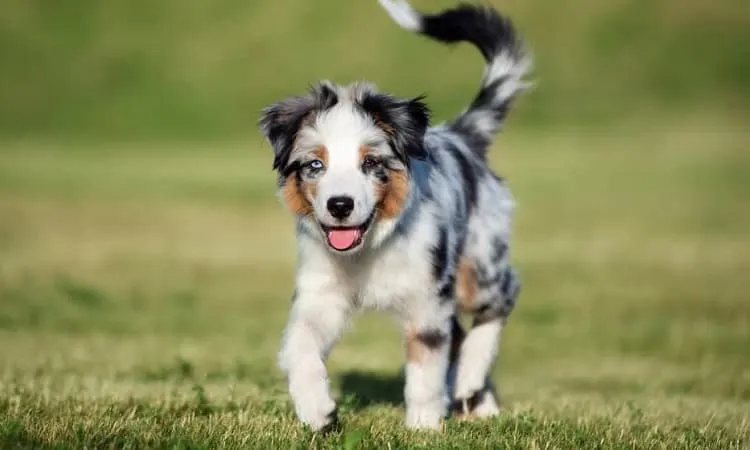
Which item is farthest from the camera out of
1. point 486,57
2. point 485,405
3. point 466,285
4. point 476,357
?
point 486,57

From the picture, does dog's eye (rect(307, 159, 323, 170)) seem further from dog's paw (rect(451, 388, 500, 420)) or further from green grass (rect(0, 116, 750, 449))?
dog's paw (rect(451, 388, 500, 420))

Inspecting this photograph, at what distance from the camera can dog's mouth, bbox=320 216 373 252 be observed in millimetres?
6766

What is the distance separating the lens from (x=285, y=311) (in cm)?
1791

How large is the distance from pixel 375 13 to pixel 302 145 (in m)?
50.2

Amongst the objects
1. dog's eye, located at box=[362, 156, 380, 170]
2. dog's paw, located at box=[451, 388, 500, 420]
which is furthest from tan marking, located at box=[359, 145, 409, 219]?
dog's paw, located at box=[451, 388, 500, 420]

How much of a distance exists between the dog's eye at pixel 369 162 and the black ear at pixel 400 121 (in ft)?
0.53

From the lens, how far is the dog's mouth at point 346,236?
6766 mm

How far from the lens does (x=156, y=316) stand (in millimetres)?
16312

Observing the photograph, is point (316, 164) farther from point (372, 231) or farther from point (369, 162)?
point (372, 231)

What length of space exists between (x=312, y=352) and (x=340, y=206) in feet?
3.12

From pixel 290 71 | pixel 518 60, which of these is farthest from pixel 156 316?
pixel 290 71

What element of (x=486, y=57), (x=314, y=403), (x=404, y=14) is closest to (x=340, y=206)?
(x=314, y=403)

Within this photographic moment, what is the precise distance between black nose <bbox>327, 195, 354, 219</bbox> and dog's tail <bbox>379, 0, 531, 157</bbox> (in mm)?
2430

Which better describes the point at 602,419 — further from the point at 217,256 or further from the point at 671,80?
the point at 671,80
